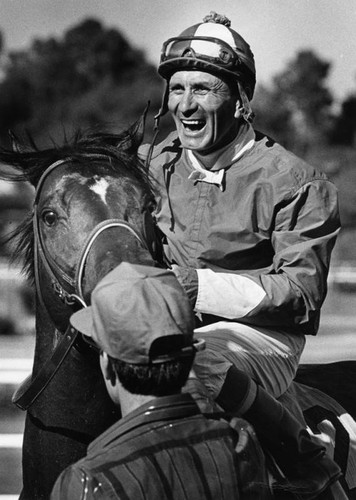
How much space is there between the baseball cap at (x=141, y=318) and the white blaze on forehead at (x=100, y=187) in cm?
104

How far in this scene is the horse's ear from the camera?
382 centimetres

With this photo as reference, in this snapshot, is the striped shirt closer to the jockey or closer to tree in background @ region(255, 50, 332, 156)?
the jockey

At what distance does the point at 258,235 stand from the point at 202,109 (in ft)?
1.69

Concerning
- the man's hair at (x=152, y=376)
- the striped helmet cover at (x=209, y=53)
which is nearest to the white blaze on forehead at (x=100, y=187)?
the striped helmet cover at (x=209, y=53)

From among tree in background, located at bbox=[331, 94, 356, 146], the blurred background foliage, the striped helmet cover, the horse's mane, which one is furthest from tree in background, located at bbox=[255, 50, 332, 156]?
the horse's mane

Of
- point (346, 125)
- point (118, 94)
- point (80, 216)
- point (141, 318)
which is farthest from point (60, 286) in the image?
point (118, 94)

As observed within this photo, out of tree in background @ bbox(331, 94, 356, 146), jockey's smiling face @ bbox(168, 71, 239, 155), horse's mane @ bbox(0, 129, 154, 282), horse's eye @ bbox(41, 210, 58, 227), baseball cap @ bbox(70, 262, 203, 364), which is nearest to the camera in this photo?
baseball cap @ bbox(70, 262, 203, 364)

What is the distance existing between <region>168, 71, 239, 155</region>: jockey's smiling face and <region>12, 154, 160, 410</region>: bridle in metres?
0.44

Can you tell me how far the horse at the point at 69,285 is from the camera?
337cm

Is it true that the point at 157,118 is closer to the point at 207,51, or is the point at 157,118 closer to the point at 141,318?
the point at 207,51

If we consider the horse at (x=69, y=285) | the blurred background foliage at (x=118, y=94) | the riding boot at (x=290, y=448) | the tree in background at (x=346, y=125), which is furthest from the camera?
Result: the tree in background at (x=346, y=125)

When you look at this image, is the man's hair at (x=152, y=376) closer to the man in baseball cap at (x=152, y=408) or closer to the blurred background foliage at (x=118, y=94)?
the man in baseball cap at (x=152, y=408)

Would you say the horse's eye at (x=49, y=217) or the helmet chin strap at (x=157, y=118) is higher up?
the helmet chin strap at (x=157, y=118)

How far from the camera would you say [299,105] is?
4403 centimetres
